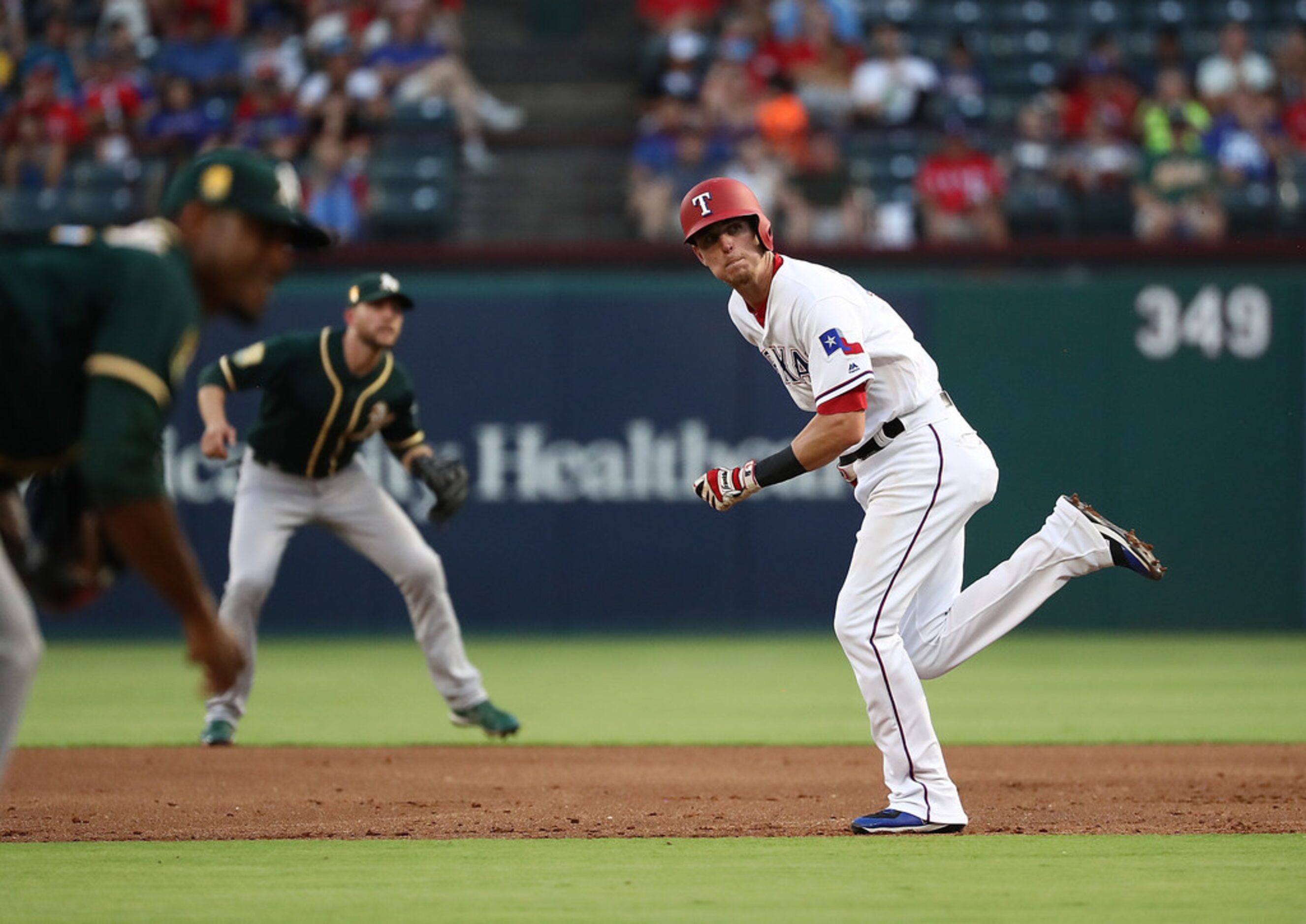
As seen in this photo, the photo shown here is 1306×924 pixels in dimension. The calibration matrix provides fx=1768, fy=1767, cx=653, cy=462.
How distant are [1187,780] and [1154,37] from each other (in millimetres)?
12258

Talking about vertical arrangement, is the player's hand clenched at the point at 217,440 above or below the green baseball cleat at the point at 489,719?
above

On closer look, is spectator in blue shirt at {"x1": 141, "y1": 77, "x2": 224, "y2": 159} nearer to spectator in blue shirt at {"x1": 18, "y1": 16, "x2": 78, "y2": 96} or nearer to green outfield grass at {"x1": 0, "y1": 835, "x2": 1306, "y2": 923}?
spectator in blue shirt at {"x1": 18, "y1": 16, "x2": 78, "y2": 96}

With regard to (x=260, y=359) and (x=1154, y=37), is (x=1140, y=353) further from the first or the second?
(x=260, y=359)

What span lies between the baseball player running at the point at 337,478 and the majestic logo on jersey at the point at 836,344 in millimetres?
3338

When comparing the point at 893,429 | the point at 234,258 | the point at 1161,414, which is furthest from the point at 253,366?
the point at 1161,414

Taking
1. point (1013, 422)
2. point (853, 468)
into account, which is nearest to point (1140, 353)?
point (1013, 422)

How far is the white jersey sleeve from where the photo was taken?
594 cm

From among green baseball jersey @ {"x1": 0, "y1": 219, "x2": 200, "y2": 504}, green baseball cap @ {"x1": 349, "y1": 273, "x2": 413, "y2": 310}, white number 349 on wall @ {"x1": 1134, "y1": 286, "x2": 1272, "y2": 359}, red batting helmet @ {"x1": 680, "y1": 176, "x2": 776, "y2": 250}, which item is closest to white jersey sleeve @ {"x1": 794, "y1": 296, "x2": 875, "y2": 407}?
red batting helmet @ {"x1": 680, "y1": 176, "x2": 776, "y2": 250}

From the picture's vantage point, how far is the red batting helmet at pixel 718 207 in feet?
20.0

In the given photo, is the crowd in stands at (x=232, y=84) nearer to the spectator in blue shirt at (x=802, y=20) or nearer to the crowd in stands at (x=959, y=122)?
the crowd in stands at (x=959, y=122)

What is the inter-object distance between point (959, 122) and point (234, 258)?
13.1 metres

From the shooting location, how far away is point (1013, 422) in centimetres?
1525

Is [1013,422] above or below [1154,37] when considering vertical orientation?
below

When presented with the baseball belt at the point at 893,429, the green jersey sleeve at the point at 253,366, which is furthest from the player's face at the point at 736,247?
the green jersey sleeve at the point at 253,366
